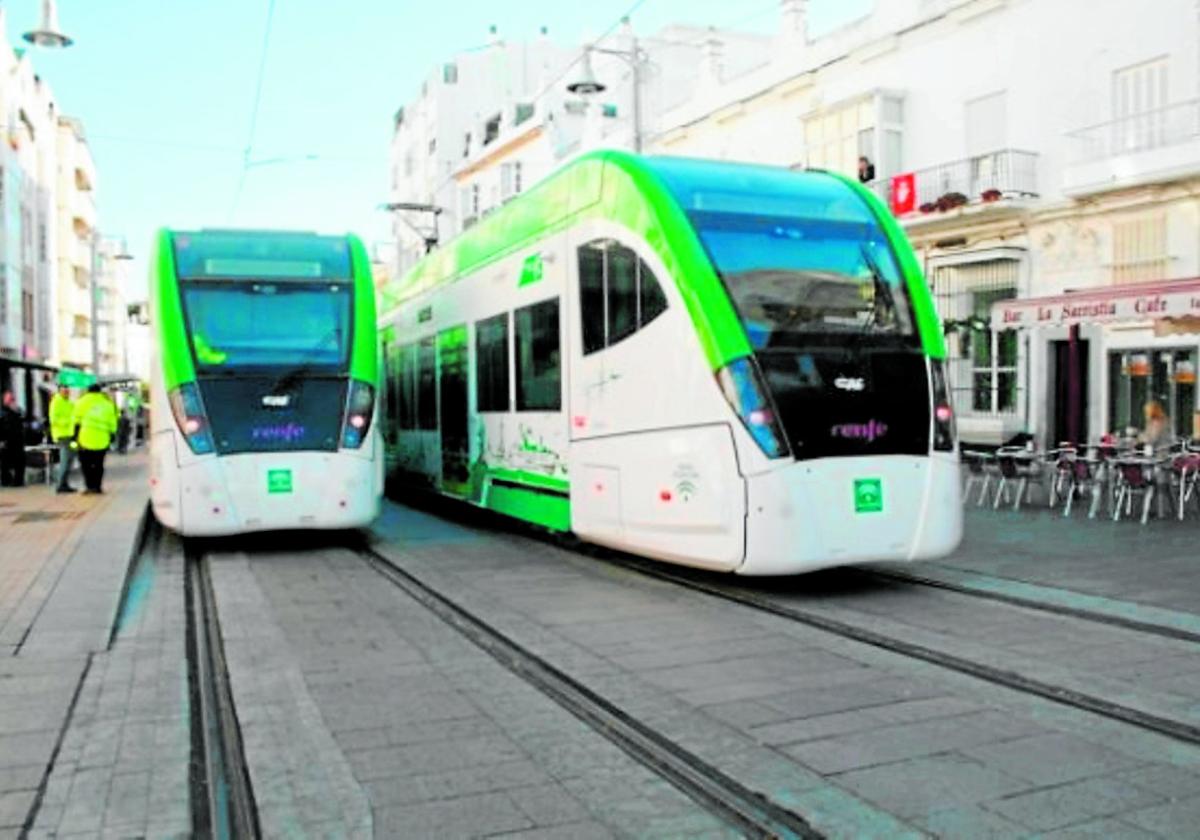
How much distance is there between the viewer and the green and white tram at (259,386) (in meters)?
11.0

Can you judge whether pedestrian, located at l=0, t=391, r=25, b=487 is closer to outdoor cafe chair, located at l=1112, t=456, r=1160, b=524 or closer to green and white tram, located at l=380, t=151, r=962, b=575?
green and white tram, located at l=380, t=151, r=962, b=575

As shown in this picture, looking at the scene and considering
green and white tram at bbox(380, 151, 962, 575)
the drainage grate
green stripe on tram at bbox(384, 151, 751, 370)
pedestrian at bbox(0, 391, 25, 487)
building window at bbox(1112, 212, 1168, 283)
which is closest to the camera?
green and white tram at bbox(380, 151, 962, 575)

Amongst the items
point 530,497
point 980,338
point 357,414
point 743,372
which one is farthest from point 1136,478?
point 980,338

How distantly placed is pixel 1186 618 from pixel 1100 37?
16.5m

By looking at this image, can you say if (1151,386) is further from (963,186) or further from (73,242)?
(73,242)

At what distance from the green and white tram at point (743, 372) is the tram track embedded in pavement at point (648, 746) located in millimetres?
1906

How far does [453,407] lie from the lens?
14.4 meters

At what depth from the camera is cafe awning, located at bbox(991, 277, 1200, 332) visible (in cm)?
1295

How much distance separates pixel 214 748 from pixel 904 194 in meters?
22.2

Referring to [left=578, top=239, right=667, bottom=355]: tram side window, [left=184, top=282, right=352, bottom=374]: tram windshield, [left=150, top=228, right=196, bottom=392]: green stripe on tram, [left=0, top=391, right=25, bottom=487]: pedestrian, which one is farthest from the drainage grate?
[left=578, top=239, right=667, bottom=355]: tram side window

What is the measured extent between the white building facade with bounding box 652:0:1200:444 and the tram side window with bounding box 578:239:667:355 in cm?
845

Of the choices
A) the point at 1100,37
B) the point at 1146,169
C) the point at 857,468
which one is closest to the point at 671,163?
the point at 857,468

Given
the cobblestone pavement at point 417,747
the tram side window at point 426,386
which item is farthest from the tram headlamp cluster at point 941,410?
the tram side window at point 426,386

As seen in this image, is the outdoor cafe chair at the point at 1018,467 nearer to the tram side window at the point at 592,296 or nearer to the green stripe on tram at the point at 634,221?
the green stripe on tram at the point at 634,221
